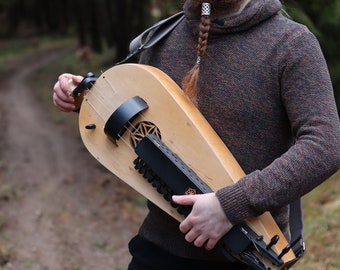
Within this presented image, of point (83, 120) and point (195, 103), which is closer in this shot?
point (195, 103)

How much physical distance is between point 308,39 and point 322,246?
342 cm

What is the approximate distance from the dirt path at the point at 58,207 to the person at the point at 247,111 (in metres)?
3.71

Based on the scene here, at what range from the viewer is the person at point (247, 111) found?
1.56 m

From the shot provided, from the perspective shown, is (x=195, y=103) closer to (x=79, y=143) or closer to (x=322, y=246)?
(x=322, y=246)

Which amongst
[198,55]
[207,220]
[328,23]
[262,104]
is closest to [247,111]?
[262,104]

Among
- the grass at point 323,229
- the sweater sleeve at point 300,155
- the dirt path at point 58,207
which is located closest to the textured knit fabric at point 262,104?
the sweater sleeve at point 300,155

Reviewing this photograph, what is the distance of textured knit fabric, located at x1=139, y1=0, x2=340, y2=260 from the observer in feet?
5.10

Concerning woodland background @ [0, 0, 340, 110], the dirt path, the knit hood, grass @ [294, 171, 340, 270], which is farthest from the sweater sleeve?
the dirt path

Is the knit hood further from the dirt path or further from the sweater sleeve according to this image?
the dirt path

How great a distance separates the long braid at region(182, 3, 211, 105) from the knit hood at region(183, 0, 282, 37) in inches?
2.0

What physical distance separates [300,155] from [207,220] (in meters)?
0.32

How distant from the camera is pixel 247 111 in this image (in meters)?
1.75

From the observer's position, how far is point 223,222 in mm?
1585

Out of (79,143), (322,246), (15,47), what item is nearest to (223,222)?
(322,246)
